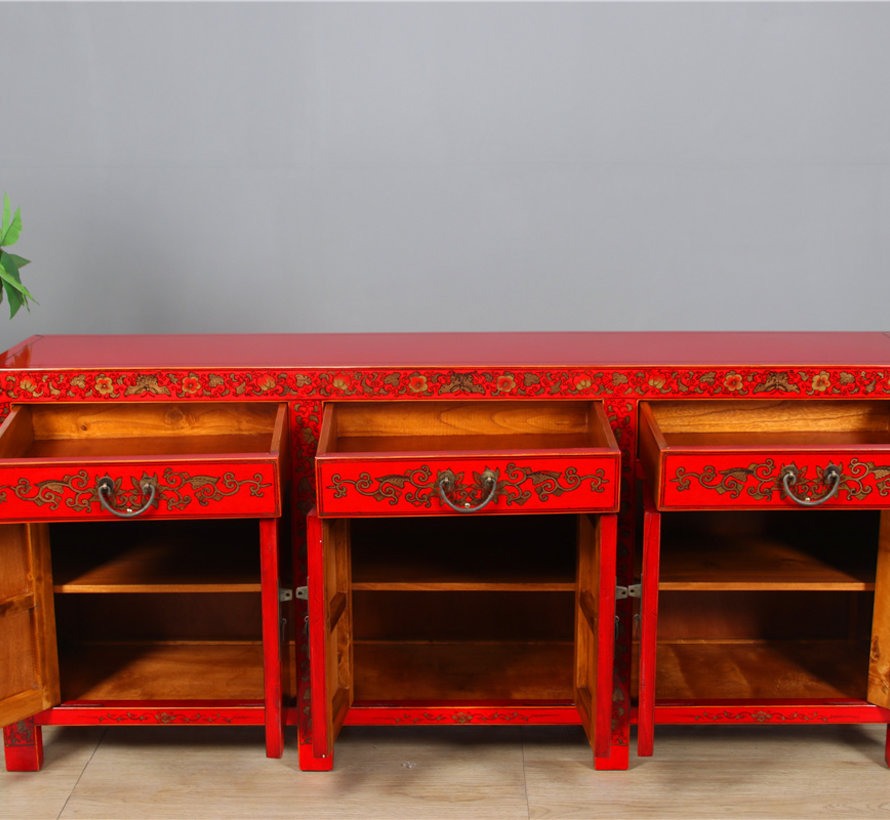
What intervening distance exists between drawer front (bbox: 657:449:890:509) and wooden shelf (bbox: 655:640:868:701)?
1.80 ft

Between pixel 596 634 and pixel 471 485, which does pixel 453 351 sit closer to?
pixel 471 485

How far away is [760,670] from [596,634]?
0.60 meters

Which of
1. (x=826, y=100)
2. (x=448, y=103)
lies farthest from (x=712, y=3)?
(x=448, y=103)

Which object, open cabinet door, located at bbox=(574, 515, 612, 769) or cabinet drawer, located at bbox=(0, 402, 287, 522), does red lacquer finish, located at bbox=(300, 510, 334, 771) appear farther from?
open cabinet door, located at bbox=(574, 515, 612, 769)

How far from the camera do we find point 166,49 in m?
3.27

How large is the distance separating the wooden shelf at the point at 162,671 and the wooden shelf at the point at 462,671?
0.27 m

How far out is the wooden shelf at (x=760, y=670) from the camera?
7.69 feet

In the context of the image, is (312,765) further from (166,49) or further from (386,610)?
(166,49)

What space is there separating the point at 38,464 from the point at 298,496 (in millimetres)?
541

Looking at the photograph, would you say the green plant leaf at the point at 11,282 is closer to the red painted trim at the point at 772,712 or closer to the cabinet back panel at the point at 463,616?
the cabinet back panel at the point at 463,616

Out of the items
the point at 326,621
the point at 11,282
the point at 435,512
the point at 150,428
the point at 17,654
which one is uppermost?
the point at 11,282

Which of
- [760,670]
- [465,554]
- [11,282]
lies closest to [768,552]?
[760,670]

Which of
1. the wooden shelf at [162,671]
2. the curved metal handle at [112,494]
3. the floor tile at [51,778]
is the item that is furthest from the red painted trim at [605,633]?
the floor tile at [51,778]

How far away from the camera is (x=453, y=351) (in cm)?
233
